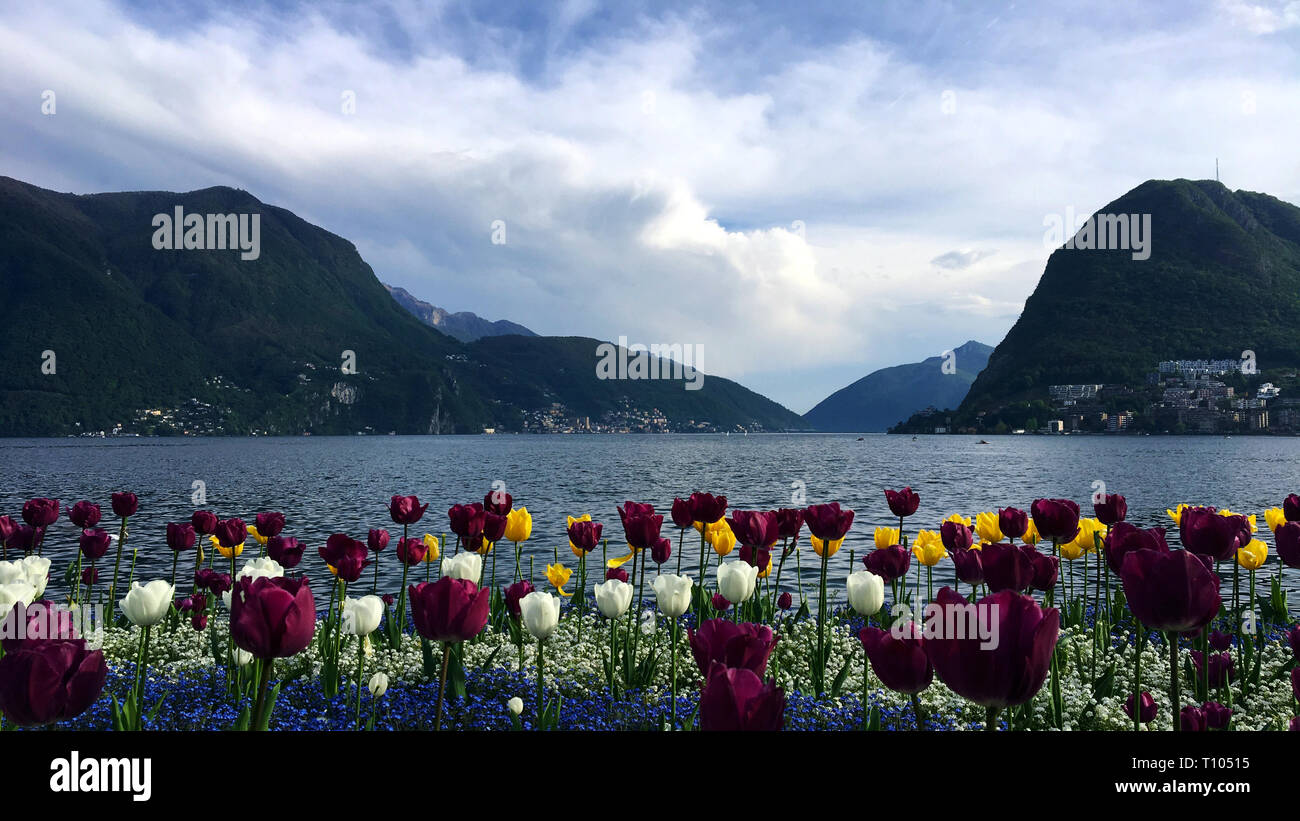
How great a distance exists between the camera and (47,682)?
212cm

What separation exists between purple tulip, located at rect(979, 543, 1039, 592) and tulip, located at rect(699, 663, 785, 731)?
2697 millimetres

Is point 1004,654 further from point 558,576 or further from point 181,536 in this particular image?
point 181,536

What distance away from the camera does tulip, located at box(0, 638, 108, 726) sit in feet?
6.86

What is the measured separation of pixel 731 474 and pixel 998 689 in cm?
6545

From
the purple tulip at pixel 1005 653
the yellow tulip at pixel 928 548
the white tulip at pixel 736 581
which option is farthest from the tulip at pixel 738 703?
the yellow tulip at pixel 928 548

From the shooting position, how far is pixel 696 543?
814 inches

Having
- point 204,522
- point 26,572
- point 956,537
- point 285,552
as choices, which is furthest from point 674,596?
point 204,522

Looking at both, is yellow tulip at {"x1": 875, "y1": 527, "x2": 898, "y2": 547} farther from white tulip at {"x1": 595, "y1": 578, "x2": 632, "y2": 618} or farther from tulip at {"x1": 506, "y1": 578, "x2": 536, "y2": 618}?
tulip at {"x1": 506, "y1": 578, "x2": 536, "y2": 618}

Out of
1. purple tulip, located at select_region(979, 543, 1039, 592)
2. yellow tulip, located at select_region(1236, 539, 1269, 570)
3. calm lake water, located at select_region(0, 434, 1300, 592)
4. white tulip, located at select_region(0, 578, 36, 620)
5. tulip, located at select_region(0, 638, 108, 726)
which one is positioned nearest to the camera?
tulip, located at select_region(0, 638, 108, 726)

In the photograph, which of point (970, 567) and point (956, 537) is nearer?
point (970, 567)

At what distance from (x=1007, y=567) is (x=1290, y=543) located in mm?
2734

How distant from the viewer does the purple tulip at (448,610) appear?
9.39 ft

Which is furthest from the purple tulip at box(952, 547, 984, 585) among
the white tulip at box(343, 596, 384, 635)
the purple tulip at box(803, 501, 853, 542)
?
the white tulip at box(343, 596, 384, 635)
